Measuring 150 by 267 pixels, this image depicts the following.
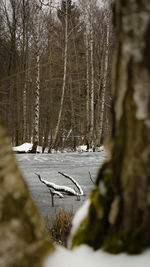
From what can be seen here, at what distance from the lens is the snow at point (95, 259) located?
26.4 inches

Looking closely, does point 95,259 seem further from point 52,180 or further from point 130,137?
point 52,180

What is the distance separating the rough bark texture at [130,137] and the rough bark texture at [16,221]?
0.72ft

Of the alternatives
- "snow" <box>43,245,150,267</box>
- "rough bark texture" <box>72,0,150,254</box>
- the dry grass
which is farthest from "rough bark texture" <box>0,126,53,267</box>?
the dry grass

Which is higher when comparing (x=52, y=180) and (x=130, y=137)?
(x=130, y=137)

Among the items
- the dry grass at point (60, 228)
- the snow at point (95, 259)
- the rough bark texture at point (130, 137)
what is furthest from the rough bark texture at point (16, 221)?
the dry grass at point (60, 228)

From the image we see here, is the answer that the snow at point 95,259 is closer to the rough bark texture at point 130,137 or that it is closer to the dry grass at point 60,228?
the rough bark texture at point 130,137

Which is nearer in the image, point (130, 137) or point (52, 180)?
point (130, 137)

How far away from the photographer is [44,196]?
4.77 metres

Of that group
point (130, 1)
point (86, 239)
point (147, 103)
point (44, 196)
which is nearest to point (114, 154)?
point (147, 103)

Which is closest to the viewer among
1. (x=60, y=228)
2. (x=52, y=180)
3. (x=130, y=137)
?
(x=130, y=137)

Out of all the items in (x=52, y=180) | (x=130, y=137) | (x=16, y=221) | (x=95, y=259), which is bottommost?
(x=52, y=180)

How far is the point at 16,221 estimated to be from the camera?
23.5 inches

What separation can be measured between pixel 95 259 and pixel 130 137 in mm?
351

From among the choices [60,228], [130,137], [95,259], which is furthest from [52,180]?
[130,137]
